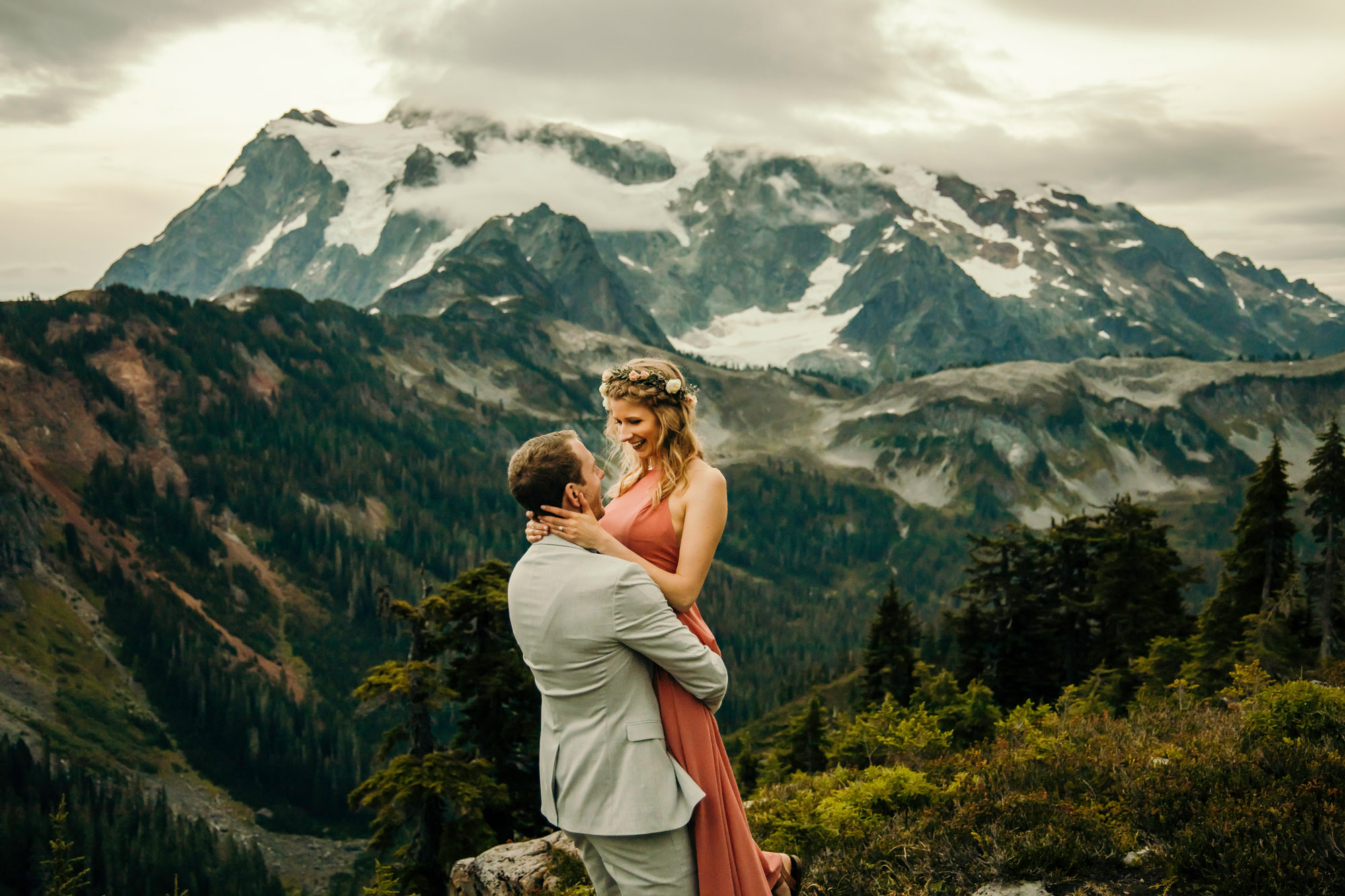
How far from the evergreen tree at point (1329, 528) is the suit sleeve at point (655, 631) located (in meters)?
29.5

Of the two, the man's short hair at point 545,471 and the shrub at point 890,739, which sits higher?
the man's short hair at point 545,471

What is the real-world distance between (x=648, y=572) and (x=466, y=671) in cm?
2150

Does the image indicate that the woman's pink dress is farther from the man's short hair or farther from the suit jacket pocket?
the man's short hair

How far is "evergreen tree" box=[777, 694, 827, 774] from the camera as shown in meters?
43.4

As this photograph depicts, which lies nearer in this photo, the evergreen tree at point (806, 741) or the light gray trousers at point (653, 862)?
the light gray trousers at point (653, 862)

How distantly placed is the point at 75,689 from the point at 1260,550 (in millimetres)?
188049

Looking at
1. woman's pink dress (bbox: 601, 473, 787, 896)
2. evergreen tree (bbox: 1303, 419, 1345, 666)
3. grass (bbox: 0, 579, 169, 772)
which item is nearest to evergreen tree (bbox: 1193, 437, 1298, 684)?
evergreen tree (bbox: 1303, 419, 1345, 666)

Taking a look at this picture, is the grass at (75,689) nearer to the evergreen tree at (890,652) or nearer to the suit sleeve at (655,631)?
the evergreen tree at (890,652)

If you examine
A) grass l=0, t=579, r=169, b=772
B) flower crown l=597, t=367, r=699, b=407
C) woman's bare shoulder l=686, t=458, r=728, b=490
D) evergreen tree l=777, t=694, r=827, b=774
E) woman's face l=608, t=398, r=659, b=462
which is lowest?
grass l=0, t=579, r=169, b=772

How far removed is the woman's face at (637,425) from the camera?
6648mm

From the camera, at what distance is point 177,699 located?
586 feet

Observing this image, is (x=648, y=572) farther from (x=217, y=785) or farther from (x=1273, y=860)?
(x=217, y=785)

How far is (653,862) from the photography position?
19.6 ft

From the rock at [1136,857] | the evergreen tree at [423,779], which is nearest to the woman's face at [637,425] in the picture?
the rock at [1136,857]
